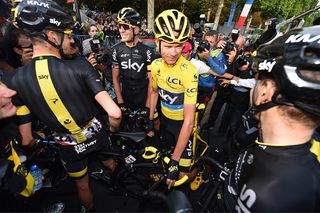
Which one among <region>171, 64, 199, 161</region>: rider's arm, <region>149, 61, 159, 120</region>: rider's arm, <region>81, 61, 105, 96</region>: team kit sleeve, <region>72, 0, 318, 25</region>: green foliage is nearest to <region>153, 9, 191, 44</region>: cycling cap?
<region>149, 61, 159, 120</region>: rider's arm

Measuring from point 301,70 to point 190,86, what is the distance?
1.31m

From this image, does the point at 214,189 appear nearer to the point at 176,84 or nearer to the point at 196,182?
the point at 196,182

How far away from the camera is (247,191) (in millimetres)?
1217

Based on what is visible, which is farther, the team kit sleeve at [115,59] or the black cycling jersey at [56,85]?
the team kit sleeve at [115,59]

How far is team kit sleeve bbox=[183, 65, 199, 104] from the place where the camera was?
2305 mm

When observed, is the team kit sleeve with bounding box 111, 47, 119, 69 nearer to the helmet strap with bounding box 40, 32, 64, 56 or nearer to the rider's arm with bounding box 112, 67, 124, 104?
Answer: the rider's arm with bounding box 112, 67, 124, 104

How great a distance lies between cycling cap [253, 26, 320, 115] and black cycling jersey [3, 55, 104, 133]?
1646mm

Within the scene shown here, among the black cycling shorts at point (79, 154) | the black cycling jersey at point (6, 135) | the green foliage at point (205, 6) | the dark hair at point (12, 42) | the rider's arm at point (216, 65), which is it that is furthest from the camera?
the green foliage at point (205, 6)

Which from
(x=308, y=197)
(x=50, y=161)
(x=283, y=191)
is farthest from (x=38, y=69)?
(x=308, y=197)

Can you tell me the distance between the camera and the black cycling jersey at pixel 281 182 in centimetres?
107

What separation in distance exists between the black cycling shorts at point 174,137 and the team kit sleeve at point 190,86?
657 mm

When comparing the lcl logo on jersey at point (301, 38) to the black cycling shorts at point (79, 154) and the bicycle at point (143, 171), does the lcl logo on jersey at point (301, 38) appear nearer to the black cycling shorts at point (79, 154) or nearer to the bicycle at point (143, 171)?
the bicycle at point (143, 171)

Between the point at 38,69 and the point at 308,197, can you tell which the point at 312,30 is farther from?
the point at 38,69

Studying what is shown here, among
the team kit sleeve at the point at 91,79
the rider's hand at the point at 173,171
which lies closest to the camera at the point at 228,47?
Result: the rider's hand at the point at 173,171
